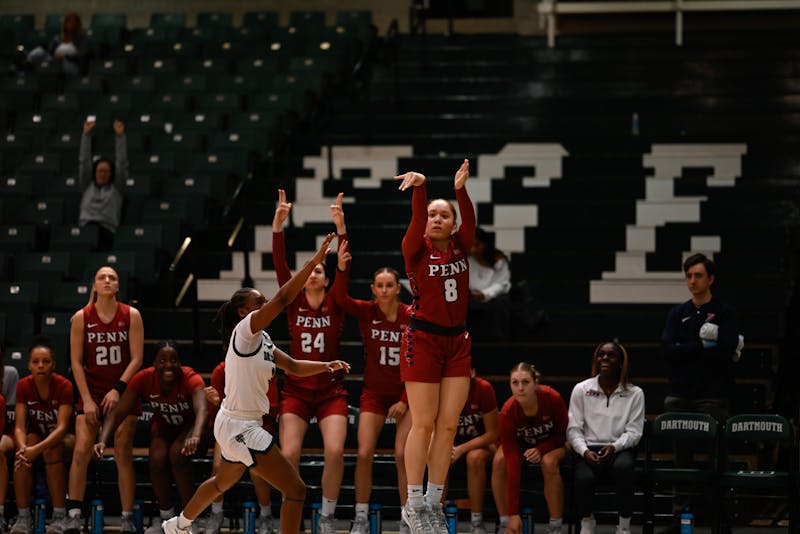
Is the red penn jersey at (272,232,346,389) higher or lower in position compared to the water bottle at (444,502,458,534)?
higher

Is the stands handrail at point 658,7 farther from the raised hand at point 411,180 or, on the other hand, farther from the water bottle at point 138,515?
the raised hand at point 411,180

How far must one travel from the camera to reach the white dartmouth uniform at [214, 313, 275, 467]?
23.5 feet

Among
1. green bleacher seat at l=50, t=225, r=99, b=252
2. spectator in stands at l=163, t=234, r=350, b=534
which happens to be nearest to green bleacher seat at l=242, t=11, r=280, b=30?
green bleacher seat at l=50, t=225, r=99, b=252

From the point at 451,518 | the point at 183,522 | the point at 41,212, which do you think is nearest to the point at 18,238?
the point at 41,212

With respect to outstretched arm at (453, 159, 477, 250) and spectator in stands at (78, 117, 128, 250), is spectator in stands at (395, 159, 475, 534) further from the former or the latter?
spectator in stands at (78, 117, 128, 250)

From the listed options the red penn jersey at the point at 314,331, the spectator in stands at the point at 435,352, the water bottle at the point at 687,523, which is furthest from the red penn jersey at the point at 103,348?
the water bottle at the point at 687,523

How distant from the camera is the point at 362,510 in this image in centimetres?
914

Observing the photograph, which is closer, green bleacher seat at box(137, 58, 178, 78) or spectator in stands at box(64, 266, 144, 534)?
spectator in stands at box(64, 266, 144, 534)

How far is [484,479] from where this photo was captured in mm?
9305

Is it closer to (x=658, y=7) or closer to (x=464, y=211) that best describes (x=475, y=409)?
(x=464, y=211)

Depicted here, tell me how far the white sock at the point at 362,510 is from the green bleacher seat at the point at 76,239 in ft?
14.5

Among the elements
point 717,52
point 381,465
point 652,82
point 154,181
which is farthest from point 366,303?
point 717,52

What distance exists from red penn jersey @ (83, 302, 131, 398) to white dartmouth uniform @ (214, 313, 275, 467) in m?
2.74

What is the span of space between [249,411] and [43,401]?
3.09 metres
